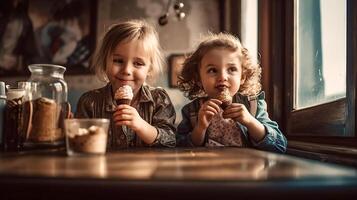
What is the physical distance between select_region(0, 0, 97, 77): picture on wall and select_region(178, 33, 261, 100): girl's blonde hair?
2216 millimetres

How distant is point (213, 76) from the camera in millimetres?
1278

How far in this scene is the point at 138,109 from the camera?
50.5 inches

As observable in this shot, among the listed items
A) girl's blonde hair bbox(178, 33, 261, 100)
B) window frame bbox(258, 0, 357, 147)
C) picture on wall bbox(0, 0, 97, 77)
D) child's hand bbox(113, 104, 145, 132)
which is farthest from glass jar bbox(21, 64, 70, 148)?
picture on wall bbox(0, 0, 97, 77)

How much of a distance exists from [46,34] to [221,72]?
2799 millimetres

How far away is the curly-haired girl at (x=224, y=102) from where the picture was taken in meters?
1.11

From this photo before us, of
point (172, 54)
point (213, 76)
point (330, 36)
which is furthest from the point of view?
point (172, 54)

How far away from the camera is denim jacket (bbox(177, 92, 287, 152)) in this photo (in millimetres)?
1147

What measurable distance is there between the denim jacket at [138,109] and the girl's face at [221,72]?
0.15 metres

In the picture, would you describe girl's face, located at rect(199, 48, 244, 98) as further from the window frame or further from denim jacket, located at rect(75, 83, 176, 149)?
the window frame

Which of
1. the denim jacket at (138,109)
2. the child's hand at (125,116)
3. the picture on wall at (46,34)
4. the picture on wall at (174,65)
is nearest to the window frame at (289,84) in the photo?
the denim jacket at (138,109)

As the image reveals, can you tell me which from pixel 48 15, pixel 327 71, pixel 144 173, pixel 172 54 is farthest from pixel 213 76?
pixel 48 15

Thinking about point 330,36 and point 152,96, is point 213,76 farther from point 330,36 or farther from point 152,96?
point 330,36

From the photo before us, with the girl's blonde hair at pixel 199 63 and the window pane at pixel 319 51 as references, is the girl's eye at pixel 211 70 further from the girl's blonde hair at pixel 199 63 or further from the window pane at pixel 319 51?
the window pane at pixel 319 51

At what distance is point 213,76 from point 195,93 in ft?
0.67
